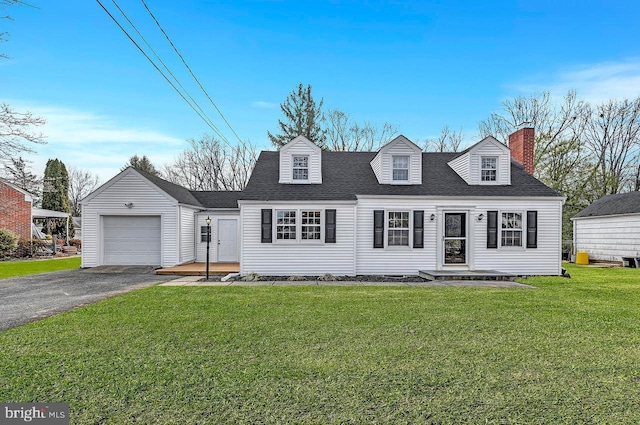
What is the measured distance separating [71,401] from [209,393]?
1.26 meters

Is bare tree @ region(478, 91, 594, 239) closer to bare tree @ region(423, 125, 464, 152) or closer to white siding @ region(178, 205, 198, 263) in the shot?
bare tree @ region(423, 125, 464, 152)

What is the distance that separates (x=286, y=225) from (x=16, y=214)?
19634mm

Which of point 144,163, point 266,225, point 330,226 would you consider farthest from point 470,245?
point 144,163

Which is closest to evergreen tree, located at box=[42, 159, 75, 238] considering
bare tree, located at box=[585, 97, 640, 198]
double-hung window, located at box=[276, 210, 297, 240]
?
double-hung window, located at box=[276, 210, 297, 240]

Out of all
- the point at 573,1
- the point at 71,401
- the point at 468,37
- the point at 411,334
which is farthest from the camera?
the point at 468,37

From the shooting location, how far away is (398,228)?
13125mm

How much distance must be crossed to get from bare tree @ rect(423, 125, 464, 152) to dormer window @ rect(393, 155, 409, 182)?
1826 cm

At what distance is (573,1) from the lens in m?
13.1

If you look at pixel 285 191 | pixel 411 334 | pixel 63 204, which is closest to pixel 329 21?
pixel 285 191

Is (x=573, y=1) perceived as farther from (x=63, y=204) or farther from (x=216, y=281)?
(x=63, y=204)

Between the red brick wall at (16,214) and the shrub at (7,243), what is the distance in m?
2.59

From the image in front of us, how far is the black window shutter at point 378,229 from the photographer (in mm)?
12945

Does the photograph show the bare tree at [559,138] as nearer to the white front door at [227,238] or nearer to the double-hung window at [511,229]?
the double-hung window at [511,229]

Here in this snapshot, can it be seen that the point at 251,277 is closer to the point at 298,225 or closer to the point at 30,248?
the point at 298,225
